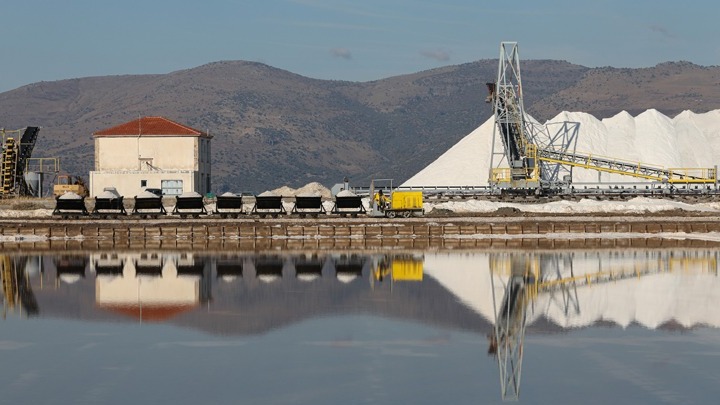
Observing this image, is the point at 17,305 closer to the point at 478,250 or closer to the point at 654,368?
the point at 654,368

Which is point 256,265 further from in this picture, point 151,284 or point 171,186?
point 171,186

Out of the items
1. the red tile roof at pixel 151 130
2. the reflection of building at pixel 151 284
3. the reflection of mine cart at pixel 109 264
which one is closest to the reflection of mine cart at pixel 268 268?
the reflection of building at pixel 151 284

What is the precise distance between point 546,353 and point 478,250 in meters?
21.1

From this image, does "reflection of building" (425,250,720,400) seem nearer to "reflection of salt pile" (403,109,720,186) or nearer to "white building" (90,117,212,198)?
"reflection of salt pile" (403,109,720,186)

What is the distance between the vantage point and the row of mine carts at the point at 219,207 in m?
55.2

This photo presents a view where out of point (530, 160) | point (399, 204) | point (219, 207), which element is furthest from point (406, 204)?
point (530, 160)

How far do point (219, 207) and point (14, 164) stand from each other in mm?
20092

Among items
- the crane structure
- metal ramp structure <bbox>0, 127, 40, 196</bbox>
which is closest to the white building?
metal ramp structure <bbox>0, 127, 40, 196</bbox>

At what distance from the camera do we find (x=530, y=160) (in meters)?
67.2

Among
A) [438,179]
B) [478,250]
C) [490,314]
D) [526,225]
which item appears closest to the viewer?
[490,314]

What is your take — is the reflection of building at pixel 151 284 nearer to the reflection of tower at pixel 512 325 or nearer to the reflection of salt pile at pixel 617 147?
the reflection of tower at pixel 512 325

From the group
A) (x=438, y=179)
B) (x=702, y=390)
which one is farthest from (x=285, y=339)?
(x=438, y=179)

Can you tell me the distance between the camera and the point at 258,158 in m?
187

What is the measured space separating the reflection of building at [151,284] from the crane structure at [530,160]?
31520mm
